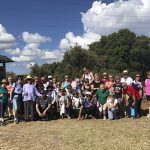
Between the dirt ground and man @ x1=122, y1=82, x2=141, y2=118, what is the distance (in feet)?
2.93

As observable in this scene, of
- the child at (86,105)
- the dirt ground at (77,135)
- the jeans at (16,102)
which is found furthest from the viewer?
the child at (86,105)

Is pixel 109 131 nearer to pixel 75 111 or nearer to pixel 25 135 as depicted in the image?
pixel 25 135

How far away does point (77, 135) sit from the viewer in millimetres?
11789

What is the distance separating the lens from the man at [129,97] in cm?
1578

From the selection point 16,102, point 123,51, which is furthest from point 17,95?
point 123,51

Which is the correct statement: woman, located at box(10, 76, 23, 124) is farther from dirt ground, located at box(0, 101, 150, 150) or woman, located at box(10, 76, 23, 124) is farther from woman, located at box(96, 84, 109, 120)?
woman, located at box(96, 84, 109, 120)

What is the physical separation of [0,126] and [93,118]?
395cm

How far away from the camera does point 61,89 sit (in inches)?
626

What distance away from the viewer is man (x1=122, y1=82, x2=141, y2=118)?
621 inches

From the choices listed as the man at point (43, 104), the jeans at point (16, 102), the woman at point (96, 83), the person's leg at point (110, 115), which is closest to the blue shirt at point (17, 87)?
the jeans at point (16, 102)

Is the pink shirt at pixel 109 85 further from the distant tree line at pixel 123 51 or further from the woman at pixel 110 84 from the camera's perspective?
the distant tree line at pixel 123 51

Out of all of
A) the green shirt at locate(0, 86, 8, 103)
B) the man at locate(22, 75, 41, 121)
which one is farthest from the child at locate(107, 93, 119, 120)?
the green shirt at locate(0, 86, 8, 103)

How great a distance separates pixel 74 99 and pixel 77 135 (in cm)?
418

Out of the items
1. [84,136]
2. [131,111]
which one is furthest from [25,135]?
[131,111]
